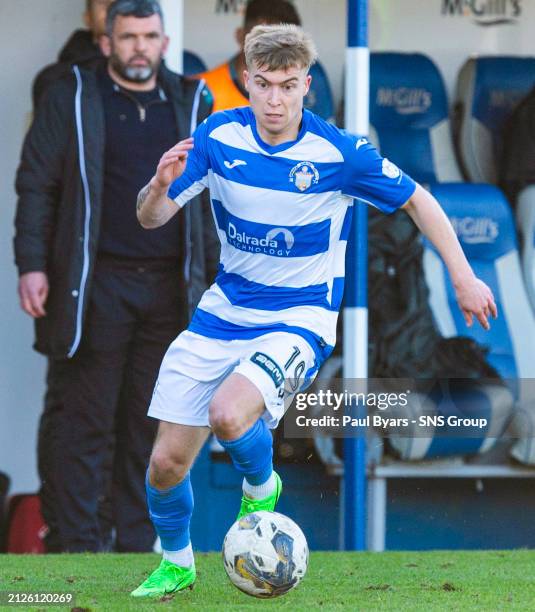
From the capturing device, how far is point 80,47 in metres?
7.12

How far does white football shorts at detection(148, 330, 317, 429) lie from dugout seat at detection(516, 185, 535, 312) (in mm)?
3019

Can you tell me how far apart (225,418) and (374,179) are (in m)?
0.93

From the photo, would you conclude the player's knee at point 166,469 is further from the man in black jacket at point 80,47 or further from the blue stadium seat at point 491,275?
the blue stadium seat at point 491,275

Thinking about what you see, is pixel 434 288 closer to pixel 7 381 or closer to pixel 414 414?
pixel 414 414

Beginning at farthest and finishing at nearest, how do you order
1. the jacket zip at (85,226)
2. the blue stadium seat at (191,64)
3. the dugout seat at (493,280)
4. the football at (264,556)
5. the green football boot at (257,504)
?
the blue stadium seat at (191,64) → the dugout seat at (493,280) → the jacket zip at (85,226) → the green football boot at (257,504) → the football at (264,556)

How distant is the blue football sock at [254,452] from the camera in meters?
4.82

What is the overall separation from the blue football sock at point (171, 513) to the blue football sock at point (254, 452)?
198mm

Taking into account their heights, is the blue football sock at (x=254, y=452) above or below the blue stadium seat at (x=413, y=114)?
below

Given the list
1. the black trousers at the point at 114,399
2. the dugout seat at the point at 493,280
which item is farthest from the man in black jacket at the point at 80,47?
the dugout seat at the point at 493,280

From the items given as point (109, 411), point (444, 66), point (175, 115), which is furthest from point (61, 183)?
point (444, 66)

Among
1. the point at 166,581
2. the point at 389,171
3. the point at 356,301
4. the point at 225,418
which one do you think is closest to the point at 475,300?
the point at 389,171

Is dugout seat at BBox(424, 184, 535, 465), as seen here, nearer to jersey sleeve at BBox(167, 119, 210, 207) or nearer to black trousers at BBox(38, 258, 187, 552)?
black trousers at BBox(38, 258, 187, 552)

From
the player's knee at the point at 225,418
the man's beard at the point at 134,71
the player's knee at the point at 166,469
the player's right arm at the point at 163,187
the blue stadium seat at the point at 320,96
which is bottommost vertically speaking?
the player's knee at the point at 166,469

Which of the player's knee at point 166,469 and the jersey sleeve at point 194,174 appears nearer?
the player's knee at point 166,469
